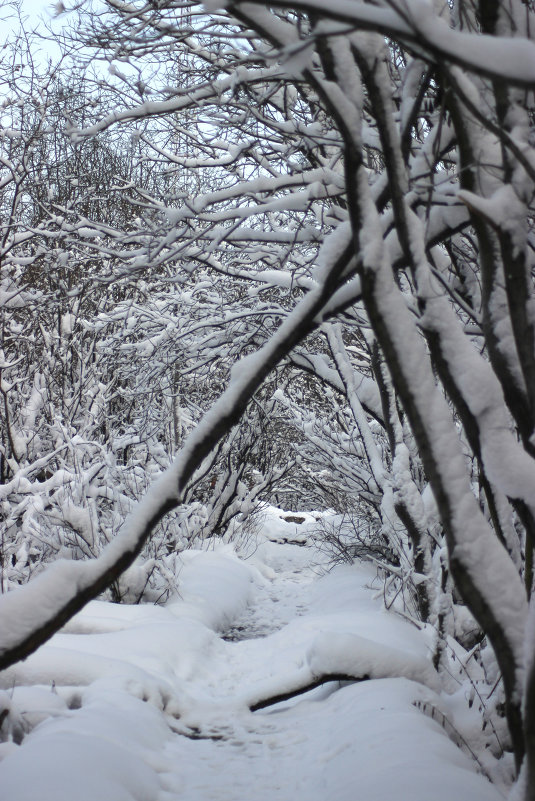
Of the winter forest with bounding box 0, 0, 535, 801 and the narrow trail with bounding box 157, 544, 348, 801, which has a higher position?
the winter forest with bounding box 0, 0, 535, 801

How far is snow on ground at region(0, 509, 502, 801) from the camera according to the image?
7.85 ft

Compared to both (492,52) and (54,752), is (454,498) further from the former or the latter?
(54,752)

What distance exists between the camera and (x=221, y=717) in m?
3.91

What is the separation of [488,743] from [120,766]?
174 centimetres

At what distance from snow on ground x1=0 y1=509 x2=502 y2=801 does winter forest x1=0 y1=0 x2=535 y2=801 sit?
19 mm

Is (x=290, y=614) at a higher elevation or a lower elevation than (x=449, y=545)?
lower

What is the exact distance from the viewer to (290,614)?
773cm

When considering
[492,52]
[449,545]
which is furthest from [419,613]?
[492,52]

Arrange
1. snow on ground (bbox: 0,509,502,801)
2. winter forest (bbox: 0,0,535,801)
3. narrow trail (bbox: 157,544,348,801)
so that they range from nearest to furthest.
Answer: winter forest (bbox: 0,0,535,801), snow on ground (bbox: 0,509,502,801), narrow trail (bbox: 157,544,348,801)

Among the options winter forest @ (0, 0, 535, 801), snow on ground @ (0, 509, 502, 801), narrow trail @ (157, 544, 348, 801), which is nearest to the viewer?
winter forest @ (0, 0, 535, 801)

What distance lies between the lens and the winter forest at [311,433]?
154cm

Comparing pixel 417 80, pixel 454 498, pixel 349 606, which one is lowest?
pixel 349 606

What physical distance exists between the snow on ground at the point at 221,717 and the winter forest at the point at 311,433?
0.06ft

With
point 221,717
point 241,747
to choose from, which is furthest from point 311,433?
point 241,747
